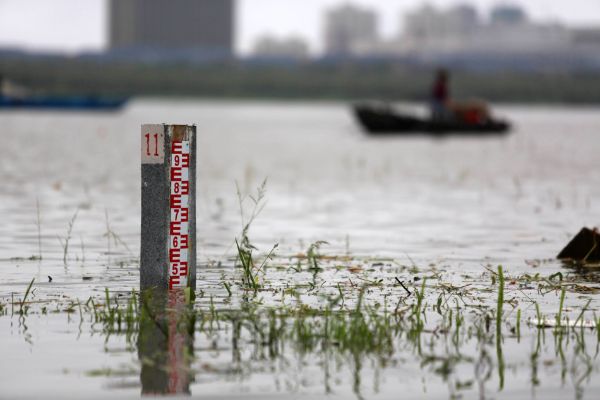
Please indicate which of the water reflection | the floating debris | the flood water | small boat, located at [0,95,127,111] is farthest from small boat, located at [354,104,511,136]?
the water reflection

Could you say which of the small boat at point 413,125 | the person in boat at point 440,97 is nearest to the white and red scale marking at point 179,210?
the person in boat at point 440,97

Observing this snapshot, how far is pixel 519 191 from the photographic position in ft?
86.7

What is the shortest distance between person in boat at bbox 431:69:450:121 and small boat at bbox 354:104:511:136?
0.53 metres

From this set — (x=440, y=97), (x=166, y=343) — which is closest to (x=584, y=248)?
(x=166, y=343)

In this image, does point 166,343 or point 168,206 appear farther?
point 168,206

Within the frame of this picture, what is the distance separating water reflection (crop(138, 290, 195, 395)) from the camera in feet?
A: 23.3

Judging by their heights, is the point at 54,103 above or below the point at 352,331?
above

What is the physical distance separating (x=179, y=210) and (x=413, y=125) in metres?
53.9

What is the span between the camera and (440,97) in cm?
5881

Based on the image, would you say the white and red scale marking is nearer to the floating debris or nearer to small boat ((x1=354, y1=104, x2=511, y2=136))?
the floating debris

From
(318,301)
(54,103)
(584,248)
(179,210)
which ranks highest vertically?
(54,103)

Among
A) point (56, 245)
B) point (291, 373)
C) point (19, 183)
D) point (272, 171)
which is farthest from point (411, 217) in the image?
point (272, 171)

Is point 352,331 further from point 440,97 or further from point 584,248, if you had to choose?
point 440,97

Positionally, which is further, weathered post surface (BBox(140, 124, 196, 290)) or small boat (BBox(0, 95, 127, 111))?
small boat (BBox(0, 95, 127, 111))
